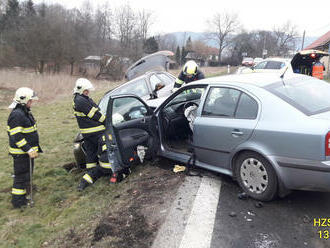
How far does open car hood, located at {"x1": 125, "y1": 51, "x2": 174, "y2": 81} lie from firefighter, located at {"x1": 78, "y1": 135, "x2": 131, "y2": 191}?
3741 millimetres

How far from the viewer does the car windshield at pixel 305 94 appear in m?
3.21

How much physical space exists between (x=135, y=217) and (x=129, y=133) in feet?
4.95

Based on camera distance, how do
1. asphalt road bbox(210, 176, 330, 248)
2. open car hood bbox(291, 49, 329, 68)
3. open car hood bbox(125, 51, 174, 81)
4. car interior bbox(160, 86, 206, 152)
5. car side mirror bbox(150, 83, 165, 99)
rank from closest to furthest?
asphalt road bbox(210, 176, 330, 248)
car interior bbox(160, 86, 206, 152)
car side mirror bbox(150, 83, 165, 99)
open car hood bbox(125, 51, 174, 81)
open car hood bbox(291, 49, 329, 68)

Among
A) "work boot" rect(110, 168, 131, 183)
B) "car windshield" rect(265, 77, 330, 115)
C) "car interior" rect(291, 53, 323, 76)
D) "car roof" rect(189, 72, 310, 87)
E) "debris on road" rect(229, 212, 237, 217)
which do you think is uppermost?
"car interior" rect(291, 53, 323, 76)

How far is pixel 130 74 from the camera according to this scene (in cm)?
825

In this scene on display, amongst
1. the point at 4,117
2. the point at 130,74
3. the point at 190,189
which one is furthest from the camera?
the point at 4,117

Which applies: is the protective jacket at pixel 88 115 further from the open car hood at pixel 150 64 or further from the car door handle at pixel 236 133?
the open car hood at pixel 150 64

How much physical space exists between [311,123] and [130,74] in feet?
19.9

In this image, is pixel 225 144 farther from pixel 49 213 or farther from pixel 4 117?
pixel 4 117

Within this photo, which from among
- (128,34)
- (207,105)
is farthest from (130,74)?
(128,34)

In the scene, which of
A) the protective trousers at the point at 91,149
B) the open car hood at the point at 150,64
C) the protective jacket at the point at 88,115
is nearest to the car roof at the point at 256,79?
the protective jacket at the point at 88,115

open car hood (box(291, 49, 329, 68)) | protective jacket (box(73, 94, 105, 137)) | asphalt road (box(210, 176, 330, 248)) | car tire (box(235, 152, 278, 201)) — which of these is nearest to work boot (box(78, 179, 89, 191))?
protective jacket (box(73, 94, 105, 137))

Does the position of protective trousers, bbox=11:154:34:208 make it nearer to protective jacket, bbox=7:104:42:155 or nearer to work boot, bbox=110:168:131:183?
protective jacket, bbox=7:104:42:155

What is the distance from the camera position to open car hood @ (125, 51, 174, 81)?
7855 millimetres
